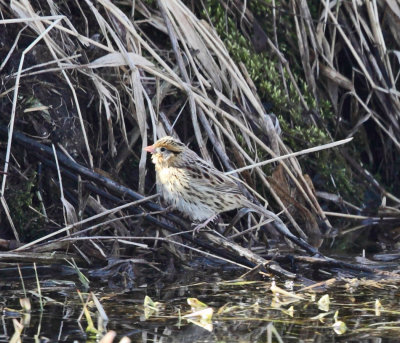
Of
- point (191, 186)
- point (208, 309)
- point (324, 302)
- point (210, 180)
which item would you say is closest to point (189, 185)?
point (191, 186)

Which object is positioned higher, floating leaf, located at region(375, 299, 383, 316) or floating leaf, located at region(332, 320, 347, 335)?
floating leaf, located at region(332, 320, 347, 335)

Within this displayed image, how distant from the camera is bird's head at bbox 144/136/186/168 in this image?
5.79 meters

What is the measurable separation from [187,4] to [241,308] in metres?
2.93

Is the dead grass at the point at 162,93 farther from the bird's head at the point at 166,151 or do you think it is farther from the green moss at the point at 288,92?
the bird's head at the point at 166,151

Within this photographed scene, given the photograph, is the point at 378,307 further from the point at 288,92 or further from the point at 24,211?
the point at 288,92

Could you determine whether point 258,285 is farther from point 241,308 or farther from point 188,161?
point 188,161

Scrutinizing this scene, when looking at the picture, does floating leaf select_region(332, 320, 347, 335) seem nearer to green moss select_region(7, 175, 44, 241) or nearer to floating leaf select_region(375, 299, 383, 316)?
floating leaf select_region(375, 299, 383, 316)

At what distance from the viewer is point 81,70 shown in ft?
19.5

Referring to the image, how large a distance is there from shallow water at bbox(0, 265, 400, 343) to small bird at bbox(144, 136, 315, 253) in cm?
46

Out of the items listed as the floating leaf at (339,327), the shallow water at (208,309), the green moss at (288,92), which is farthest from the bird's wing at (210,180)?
the floating leaf at (339,327)

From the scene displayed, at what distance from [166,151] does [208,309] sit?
1680 millimetres

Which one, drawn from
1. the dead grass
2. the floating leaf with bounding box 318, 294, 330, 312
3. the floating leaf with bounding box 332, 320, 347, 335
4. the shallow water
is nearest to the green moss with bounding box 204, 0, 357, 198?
the dead grass

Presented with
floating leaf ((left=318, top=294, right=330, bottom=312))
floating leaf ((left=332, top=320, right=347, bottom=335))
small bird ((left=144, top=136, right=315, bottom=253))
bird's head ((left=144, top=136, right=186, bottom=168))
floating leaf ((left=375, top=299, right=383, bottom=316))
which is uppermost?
bird's head ((left=144, top=136, right=186, bottom=168))

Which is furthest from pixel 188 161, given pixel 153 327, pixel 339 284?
pixel 153 327
